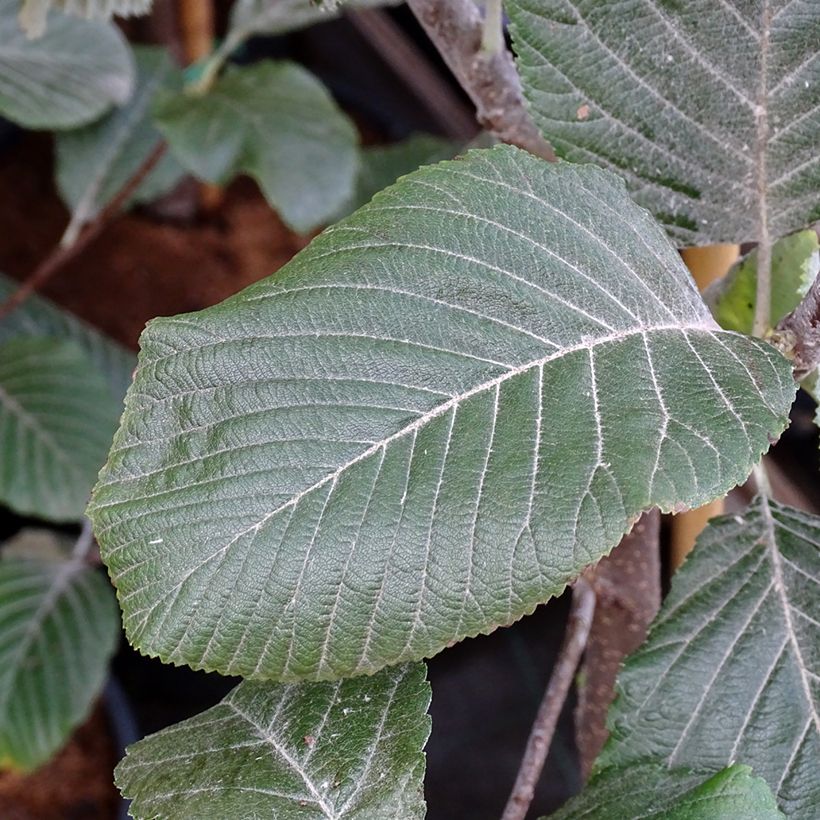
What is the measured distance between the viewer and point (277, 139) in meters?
1.11

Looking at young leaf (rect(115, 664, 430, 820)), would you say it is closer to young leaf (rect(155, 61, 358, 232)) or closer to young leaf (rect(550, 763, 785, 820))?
young leaf (rect(550, 763, 785, 820))

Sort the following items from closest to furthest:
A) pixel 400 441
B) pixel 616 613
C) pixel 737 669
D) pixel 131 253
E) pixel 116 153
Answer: pixel 400 441 < pixel 737 669 < pixel 616 613 < pixel 116 153 < pixel 131 253

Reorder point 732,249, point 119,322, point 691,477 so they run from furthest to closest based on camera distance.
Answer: point 119,322 < point 732,249 < point 691,477

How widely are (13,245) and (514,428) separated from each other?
154 centimetres

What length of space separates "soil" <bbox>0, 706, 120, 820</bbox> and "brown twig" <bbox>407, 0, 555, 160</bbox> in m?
1.08

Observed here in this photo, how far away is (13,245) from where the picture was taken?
5.57ft

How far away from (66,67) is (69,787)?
0.97m

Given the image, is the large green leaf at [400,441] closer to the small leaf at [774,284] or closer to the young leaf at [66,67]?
the small leaf at [774,284]

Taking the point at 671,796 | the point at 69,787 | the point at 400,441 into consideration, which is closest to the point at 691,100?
the point at 400,441

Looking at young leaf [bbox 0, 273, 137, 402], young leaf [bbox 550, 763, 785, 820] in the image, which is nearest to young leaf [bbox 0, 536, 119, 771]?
young leaf [bbox 0, 273, 137, 402]

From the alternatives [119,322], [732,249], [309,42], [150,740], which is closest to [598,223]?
[732,249]

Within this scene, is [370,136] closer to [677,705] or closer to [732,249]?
[732,249]

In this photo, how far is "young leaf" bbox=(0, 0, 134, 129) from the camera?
1.20 m

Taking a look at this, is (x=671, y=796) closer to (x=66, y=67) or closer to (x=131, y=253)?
(x=66, y=67)
